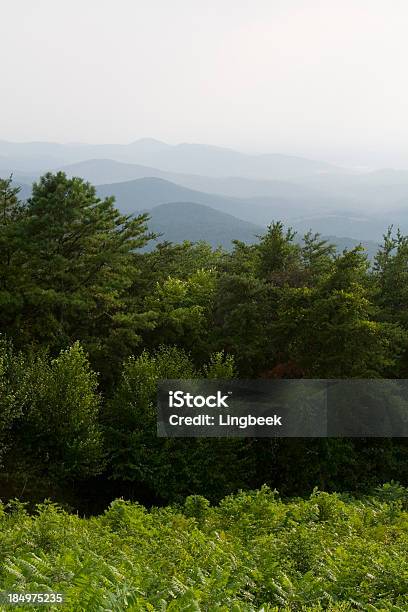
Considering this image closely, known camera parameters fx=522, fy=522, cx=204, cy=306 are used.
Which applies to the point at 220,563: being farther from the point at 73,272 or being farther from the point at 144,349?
the point at 73,272

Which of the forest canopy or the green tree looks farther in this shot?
the green tree

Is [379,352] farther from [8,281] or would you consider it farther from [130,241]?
[8,281]

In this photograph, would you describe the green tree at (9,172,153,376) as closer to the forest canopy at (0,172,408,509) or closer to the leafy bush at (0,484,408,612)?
the forest canopy at (0,172,408,509)

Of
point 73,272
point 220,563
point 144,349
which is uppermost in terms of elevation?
point 73,272

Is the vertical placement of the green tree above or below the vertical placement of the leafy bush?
above

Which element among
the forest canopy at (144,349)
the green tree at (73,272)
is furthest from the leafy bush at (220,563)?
the green tree at (73,272)

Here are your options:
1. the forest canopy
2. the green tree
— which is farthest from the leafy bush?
the green tree

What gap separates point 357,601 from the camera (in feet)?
31.2

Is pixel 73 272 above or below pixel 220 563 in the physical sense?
above

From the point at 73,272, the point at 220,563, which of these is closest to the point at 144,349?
the point at 73,272

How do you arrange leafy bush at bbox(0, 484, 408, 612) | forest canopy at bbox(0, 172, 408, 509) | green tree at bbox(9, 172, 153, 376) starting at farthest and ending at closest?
green tree at bbox(9, 172, 153, 376)
forest canopy at bbox(0, 172, 408, 509)
leafy bush at bbox(0, 484, 408, 612)

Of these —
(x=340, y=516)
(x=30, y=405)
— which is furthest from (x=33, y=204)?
(x=340, y=516)

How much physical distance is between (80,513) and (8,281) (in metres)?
14.2

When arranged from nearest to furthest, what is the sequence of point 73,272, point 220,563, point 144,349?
point 220,563 → point 144,349 → point 73,272
